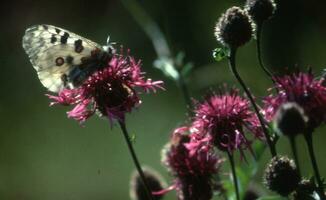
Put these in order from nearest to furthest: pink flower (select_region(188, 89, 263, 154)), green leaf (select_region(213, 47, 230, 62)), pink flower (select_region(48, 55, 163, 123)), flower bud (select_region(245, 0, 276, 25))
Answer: green leaf (select_region(213, 47, 230, 62)), flower bud (select_region(245, 0, 276, 25)), pink flower (select_region(188, 89, 263, 154)), pink flower (select_region(48, 55, 163, 123))

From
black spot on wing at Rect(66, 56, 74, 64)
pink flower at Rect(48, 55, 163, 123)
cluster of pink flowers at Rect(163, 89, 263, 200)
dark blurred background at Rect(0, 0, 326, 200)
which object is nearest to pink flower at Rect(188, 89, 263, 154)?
cluster of pink flowers at Rect(163, 89, 263, 200)

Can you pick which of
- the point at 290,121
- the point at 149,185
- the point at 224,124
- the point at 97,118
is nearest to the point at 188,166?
the point at 149,185

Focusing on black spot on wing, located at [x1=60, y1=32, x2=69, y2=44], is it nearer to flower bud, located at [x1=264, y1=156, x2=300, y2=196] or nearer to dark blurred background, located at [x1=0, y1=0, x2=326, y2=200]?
flower bud, located at [x1=264, y1=156, x2=300, y2=196]

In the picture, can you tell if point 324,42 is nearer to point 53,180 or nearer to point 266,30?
point 266,30

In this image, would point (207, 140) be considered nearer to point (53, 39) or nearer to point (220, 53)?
point (220, 53)

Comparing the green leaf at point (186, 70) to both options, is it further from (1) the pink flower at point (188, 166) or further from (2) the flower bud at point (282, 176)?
(2) the flower bud at point (282, 176)

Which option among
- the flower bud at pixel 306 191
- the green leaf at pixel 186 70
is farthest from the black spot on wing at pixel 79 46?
the flower bud at pixel 306 191
